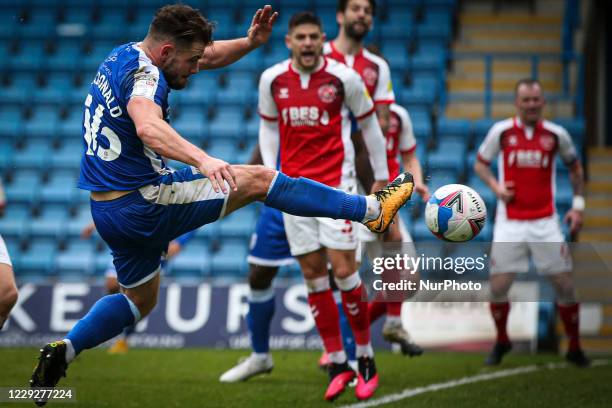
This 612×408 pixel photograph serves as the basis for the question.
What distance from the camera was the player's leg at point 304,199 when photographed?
491cm

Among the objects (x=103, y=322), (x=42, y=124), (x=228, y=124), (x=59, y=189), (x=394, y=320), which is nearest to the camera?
(x=103, y=322)

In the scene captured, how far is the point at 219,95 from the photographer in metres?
14.0

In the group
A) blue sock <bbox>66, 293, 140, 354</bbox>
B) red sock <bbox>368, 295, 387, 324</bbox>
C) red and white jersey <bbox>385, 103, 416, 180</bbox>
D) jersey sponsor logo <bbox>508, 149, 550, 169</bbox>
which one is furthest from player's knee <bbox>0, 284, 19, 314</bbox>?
jersey sponsor logo <bbox>508, 149, 550, 169</bbox>

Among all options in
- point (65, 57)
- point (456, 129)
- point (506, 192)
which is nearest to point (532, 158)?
point (506, 192)

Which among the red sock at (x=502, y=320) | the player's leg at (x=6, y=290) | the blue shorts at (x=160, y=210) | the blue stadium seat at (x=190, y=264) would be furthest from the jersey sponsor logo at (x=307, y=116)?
the blue stadium seat at (x=190, y=264)

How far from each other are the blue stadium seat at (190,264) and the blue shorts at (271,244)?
493 centimetres

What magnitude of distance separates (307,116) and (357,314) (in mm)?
1398

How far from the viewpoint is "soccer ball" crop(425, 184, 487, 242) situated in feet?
17.3

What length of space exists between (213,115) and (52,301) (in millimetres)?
4317

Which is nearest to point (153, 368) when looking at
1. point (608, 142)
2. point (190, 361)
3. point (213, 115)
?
point (190, 361)

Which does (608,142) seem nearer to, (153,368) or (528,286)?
(528,286)

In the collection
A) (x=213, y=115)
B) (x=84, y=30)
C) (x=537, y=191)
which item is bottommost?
(x=537, y=191)

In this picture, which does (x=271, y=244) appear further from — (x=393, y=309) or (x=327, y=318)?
(x=393, y=309)

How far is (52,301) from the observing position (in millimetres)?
10719
